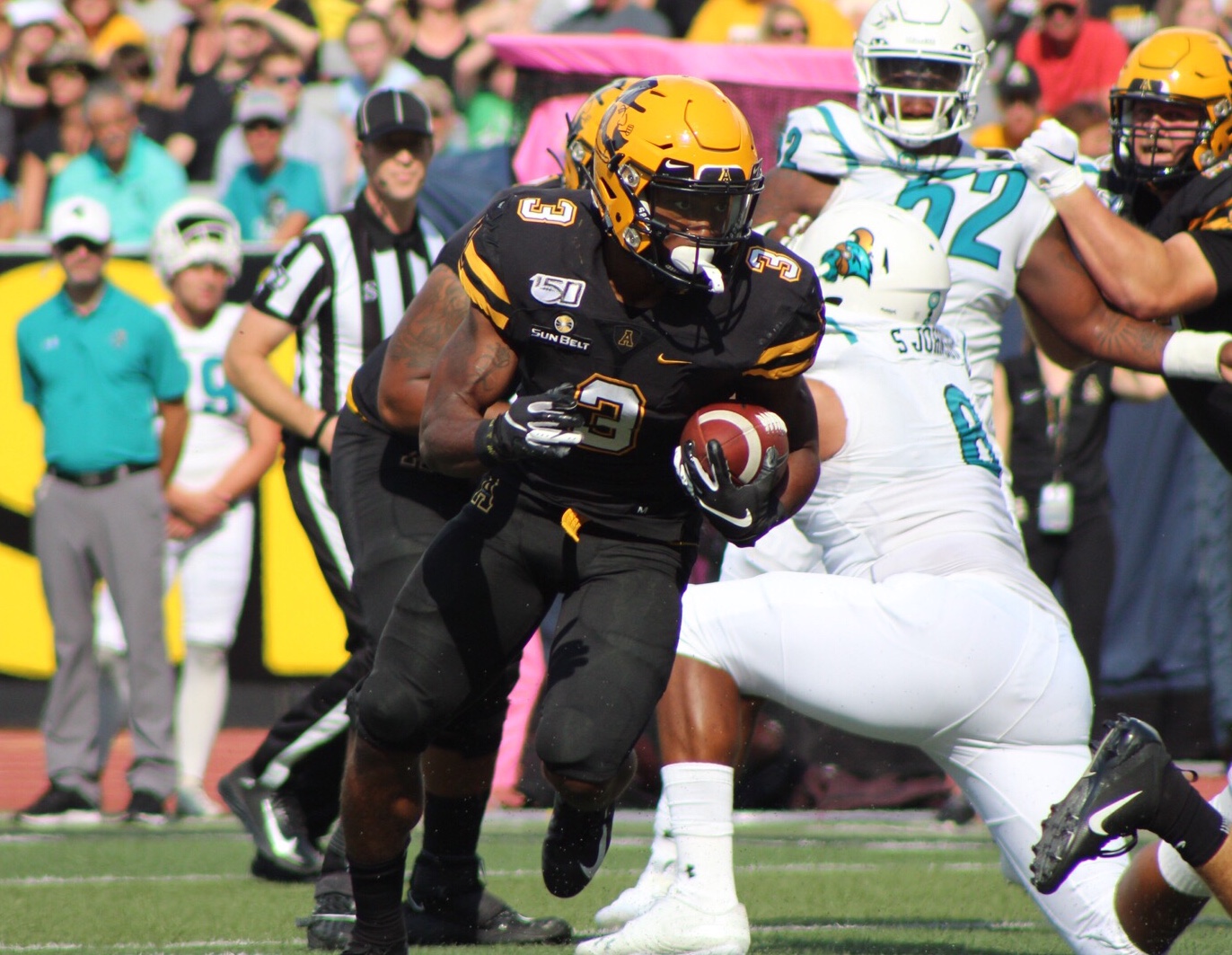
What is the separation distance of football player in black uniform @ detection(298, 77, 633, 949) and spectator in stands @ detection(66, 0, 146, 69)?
7.43 meters

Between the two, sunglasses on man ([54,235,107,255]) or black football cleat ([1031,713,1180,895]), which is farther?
sunglasses on man ([54,235,107,255])

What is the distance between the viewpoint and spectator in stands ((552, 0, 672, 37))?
9883 millimetres

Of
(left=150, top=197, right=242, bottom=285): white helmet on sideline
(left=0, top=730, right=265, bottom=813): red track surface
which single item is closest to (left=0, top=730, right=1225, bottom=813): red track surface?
(left=0, top=730, right=265, bottom=813): red track surface

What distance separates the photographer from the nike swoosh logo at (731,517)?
10.9 ft

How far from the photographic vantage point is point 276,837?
5.26m

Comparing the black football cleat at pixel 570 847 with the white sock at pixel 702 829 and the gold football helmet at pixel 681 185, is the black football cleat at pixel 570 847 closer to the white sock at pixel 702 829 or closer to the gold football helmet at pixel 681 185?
the white sock at pixel 702 829

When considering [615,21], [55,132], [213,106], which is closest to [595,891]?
[615,21]

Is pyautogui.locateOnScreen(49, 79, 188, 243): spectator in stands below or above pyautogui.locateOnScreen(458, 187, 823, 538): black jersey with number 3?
below

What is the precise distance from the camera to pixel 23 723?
26.6 feet

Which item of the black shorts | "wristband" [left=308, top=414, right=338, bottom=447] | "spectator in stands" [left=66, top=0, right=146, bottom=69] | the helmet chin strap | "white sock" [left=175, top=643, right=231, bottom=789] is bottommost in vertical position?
"white sock" [left=175, top=643, right=231, bottom=789]

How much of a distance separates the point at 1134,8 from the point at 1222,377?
21.4ft

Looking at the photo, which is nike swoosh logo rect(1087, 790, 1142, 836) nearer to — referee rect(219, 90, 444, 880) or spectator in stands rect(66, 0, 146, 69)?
referee rect(219, 90, 444, 880)

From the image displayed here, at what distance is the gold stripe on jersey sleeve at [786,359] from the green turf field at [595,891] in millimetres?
1346

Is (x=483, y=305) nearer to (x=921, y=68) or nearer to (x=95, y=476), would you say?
(x=921, y=68)
